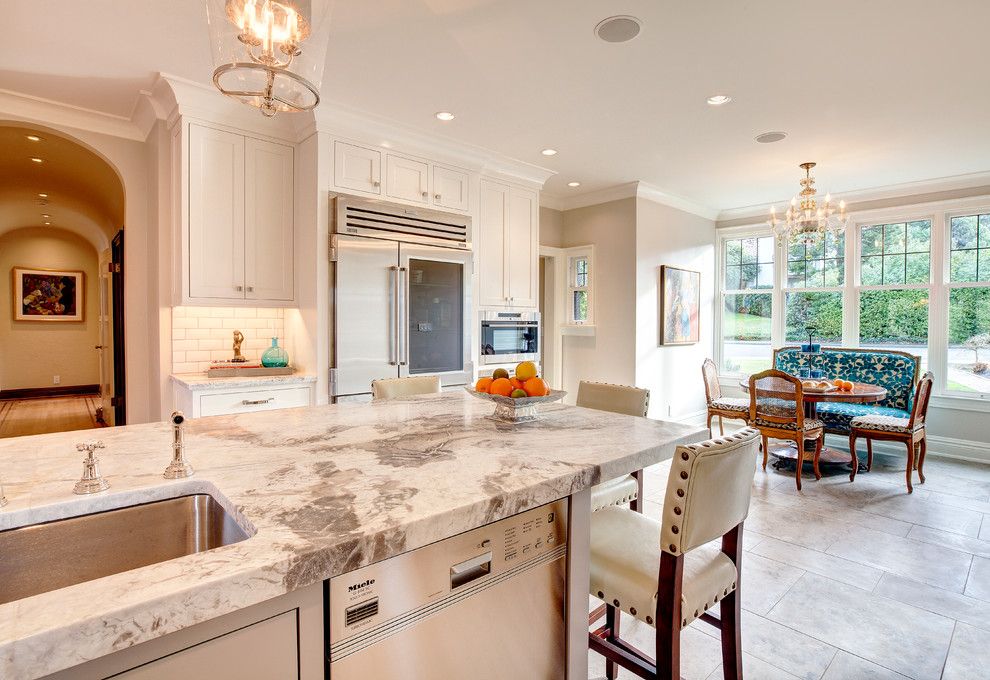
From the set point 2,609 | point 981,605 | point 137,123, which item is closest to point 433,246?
point 137,123

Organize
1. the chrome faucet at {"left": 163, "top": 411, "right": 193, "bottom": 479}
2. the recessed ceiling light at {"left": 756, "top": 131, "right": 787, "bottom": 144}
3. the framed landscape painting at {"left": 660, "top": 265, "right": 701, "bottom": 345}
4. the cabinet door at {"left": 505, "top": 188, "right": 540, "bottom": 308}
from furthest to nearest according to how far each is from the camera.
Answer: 1. the framed landscape painting at {"left": 660, "top": 265, "right": 701, "bottom": 345}
2. the cabinet door at {"left": 505, "top": 188, "right": 540, "bottom": 308}
3. the recessed ceiling light at {"left": 756, "top": 131, "right": 787, "bottom": 144}
4. the chrome faucet at {"left": 163, "top": 411, "right": 193, "bottom": 479}

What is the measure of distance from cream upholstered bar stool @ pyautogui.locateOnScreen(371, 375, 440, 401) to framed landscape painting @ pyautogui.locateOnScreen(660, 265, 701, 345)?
12.1 ft

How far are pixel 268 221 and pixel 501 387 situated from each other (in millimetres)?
2585

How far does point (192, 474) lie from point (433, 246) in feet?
9.68

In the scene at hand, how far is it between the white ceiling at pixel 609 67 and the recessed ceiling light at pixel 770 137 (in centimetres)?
11

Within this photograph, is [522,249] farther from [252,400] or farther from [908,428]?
[908,428]

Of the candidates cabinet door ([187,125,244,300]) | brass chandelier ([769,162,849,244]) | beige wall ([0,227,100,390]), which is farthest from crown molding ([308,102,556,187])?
beige wall ([0,227,100,390])

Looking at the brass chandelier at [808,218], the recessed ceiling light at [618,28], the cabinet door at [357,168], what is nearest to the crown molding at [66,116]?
the cabinet door at [357,168]

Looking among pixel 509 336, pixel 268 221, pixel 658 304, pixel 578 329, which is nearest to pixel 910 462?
pixel 658 304

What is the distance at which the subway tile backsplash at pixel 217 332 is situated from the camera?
11.4ft

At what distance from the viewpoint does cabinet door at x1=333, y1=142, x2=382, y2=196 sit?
348cm

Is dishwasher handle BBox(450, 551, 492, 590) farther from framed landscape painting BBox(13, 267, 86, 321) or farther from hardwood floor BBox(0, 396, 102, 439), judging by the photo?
framed landscape painting BBox(13, 267, 86, 321)

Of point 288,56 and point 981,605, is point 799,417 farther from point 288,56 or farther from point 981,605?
point 288,56

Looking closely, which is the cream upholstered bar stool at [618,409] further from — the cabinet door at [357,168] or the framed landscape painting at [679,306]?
the framed landscape painting at [679,306]
